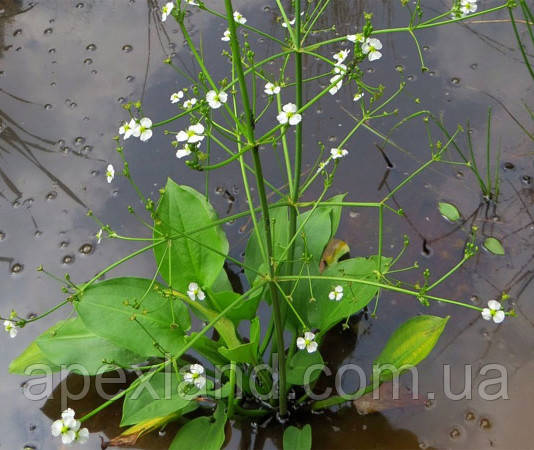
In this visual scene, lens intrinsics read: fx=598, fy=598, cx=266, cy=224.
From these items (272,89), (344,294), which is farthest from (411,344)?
(272,89)

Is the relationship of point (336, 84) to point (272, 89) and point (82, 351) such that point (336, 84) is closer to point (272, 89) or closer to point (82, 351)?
point (272, 89)

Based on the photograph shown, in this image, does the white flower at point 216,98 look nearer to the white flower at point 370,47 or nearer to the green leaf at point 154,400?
the white flower at point 370,47

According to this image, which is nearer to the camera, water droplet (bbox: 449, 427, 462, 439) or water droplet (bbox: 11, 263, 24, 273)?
water droplet (bbox: 449, 427, 462, 439)

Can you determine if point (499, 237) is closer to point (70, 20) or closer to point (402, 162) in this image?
point (402, 162)

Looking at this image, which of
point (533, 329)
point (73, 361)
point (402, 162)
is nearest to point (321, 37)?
point (402, 162)

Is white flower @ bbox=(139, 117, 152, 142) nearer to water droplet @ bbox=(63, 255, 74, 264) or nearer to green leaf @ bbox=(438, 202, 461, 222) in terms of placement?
water droplet @ bbox=(63, 255, 74, 264)

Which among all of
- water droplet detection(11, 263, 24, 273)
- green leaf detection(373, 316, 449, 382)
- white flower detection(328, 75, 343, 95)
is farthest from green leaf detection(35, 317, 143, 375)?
white flower detection(328, 75, 343, 95)
